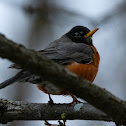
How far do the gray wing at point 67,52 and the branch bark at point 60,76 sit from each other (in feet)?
5.72

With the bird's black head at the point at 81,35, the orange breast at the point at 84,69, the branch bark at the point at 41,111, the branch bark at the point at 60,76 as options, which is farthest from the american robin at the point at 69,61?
the branch bark at the point at 60,76

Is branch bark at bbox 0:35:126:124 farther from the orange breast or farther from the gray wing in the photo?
the gray wing

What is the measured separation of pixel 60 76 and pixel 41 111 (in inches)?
62.4

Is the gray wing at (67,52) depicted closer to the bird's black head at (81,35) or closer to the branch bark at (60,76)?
the bird's black head at (81,35)

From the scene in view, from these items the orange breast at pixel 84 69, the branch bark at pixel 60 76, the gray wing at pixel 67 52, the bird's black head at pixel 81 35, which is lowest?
the branch bark at pixel 60 76

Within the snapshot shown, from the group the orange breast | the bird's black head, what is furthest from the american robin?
the bird's black head

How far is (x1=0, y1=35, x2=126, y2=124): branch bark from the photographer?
6.53 ft

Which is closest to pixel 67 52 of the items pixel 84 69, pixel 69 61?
pixel 69 61

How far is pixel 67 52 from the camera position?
445 centimetres

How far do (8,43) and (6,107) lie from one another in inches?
67.3

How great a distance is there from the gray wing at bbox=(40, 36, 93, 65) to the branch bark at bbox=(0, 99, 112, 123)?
81cm

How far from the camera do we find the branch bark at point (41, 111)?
3.46 m

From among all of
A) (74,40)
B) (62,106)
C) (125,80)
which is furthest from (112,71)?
(62,106)

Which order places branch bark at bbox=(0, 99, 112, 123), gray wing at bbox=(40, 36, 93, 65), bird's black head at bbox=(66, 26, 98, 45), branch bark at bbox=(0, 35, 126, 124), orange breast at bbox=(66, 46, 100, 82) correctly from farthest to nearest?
bird's black head at bbox=(66, 26, 98, 45) → gray wing at bbox=(40, 36, 93, 65) → orange breast at bbox=(66, 46, 100, 82) → branch bark at bbox=(0, 99, 112, 123) → branch bark at bbox=(0, 35, 126, 124)
